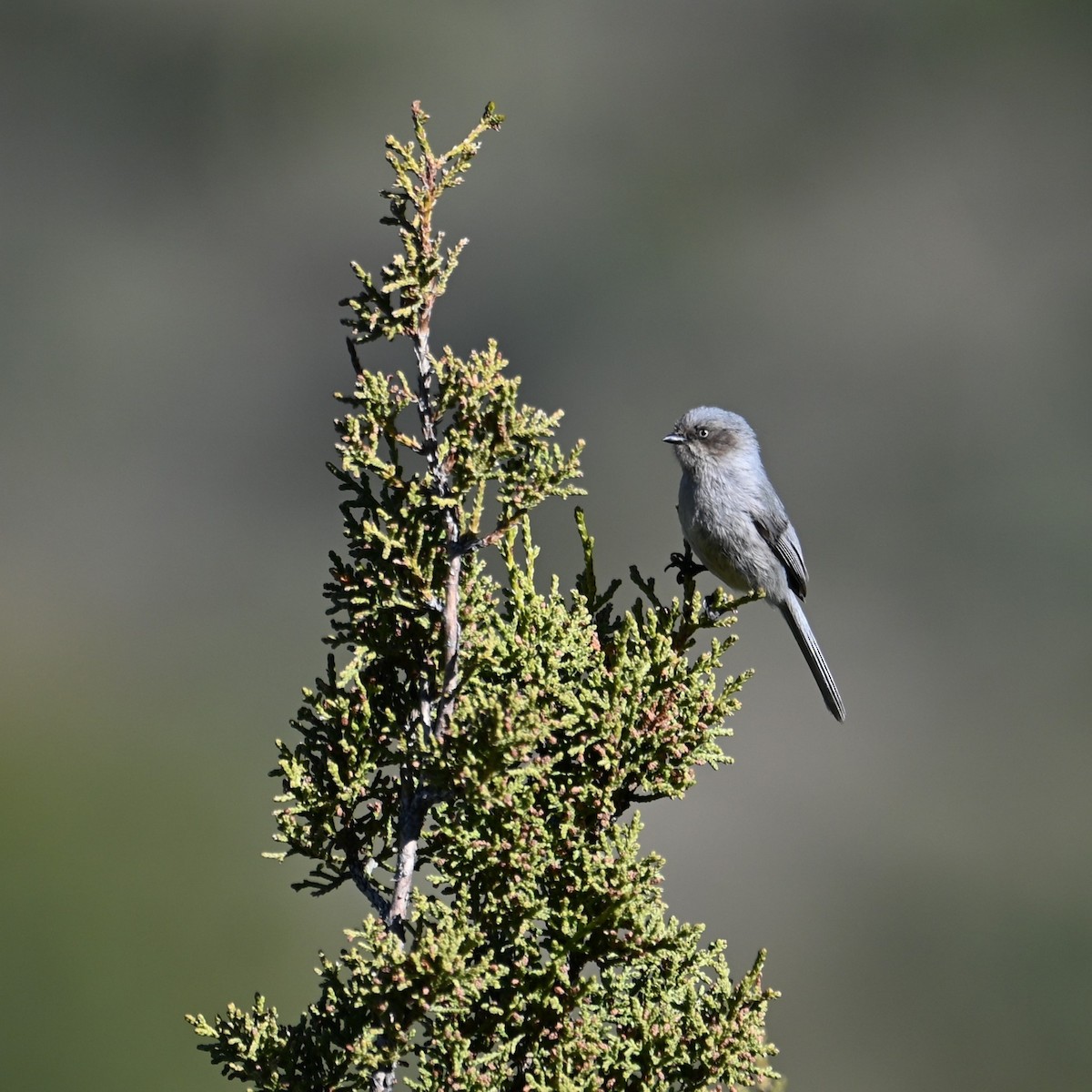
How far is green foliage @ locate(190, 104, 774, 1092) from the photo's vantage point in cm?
313

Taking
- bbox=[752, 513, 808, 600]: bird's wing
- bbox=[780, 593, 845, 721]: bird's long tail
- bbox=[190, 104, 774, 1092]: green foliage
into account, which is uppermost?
bbox=[752, 513, 808, 600]: bird's wing

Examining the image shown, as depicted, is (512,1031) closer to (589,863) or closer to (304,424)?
(589,863)

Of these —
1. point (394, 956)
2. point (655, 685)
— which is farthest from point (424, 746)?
point (655, 685)

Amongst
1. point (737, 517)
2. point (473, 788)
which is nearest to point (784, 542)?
point (737, 517)

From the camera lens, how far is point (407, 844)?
10.6ft

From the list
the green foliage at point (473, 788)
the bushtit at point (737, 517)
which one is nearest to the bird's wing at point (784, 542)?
the bushtit at point (737, 517)

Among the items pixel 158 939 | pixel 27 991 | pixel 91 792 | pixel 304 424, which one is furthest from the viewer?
pixel 304 424

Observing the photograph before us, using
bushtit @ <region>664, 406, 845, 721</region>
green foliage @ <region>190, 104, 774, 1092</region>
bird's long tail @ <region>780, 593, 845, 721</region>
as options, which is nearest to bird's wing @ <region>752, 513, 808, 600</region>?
bushtit @ <region>664, 406, 845, 721</region>

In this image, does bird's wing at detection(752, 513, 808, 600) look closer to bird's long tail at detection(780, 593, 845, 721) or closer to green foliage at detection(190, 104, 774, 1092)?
bird's long tail at detection(780, 593, 845, 721)

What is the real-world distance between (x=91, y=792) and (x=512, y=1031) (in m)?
9.91

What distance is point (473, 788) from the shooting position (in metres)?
3.02

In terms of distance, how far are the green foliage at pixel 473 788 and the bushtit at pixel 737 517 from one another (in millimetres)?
1823

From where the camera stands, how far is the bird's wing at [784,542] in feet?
18.4

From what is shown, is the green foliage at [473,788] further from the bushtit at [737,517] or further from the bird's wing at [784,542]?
the bird's wing at [784,542]
